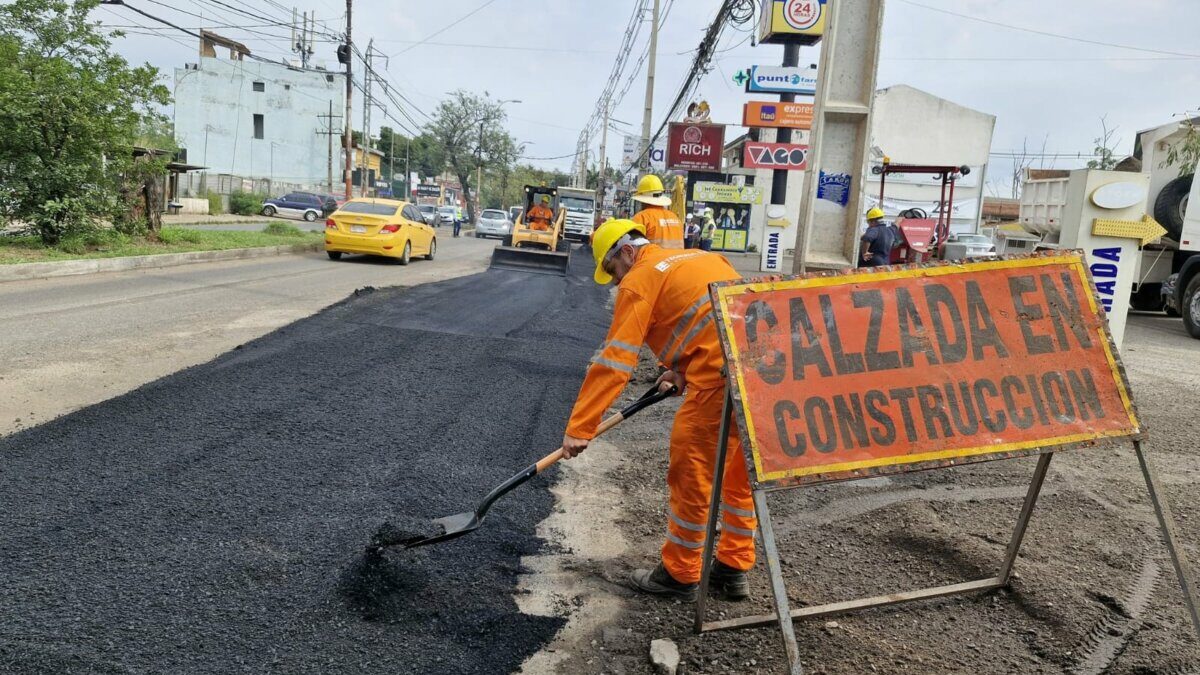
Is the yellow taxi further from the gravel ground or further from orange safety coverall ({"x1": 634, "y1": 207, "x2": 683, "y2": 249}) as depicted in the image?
the gravel ground

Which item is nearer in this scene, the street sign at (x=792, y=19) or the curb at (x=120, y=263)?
the curb at (x=120, y=263)

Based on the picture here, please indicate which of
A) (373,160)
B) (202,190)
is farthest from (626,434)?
(373,160)

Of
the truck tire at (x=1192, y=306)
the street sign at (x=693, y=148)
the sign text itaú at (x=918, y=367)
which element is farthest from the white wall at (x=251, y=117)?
the sign text itaú at (x=918, y=367)

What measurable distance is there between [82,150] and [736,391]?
13106mm

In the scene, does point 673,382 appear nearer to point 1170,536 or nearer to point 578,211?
point 1170,536

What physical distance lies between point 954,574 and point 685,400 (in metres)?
1.50

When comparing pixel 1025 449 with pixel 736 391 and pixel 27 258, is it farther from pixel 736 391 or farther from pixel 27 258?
pixel 27 258

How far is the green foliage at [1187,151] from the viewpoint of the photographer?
38.7ft

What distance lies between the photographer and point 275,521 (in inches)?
135

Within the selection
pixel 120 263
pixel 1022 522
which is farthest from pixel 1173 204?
pixel 120 263

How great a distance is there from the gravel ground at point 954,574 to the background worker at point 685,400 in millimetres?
177

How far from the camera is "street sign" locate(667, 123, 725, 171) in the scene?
97.2 feet

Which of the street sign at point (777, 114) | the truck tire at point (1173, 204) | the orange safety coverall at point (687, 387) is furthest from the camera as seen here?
the street sign at point (777, 114)

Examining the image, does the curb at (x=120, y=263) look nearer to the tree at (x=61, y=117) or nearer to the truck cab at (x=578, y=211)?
the tree at (x=61, y=117)
